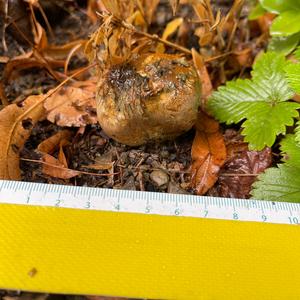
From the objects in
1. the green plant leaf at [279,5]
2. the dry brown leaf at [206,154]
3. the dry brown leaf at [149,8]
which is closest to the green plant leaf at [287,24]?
the green plant leaf at [279,5]

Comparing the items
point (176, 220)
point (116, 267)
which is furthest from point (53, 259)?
point (176, 220)

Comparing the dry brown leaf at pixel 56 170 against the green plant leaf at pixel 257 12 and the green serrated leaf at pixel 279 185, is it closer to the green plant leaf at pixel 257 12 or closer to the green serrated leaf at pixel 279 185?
the green serrated leaf at pixel 279 185

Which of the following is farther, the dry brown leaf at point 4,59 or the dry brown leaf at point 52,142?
the dry brown leaf at point 4,59

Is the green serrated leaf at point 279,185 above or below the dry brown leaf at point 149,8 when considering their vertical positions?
below

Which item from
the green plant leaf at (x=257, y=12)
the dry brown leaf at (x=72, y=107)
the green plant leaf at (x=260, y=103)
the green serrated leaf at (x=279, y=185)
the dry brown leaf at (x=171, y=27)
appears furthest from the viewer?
the dry brown leaf at (x=171, y=27)

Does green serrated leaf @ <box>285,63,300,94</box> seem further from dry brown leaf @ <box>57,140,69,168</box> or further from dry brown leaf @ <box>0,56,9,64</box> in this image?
dry brown leaf @ <box>0,56,9,64</box>

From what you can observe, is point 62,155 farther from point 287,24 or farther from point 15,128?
point 287,24

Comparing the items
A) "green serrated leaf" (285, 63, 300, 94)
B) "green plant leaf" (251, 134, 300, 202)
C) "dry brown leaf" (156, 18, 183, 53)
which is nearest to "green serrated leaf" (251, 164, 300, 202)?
"green plant leaf" (251, 134, 300, 202)
